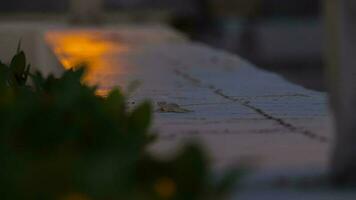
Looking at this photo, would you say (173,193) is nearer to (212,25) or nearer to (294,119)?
(294,119)

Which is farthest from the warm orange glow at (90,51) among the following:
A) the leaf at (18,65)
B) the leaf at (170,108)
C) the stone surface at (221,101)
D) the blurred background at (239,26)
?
the blurred background at (239,26)

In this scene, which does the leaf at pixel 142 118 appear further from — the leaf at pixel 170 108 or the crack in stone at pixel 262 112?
the leaf at pixel 170 108

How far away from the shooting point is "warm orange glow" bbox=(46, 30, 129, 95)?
6.72m

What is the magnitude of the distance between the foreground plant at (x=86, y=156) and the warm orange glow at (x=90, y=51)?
6.51 ft

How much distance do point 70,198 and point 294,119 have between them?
1.92 meters

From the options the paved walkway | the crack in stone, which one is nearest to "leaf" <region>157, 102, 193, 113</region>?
the paved walkway

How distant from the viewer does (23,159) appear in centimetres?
281

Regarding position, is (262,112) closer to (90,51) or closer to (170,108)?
(170,108)

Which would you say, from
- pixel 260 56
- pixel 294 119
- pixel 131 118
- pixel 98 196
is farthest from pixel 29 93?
pixel 260 56

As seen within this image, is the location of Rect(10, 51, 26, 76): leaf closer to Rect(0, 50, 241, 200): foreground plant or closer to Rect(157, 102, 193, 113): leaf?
Rect(157, 102, 193, 113): leaf

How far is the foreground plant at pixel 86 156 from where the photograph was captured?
260 centimetres

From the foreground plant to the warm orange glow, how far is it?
198 cm

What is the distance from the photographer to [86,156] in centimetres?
290

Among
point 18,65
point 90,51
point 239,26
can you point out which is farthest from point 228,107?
point 239,26
